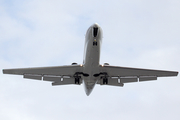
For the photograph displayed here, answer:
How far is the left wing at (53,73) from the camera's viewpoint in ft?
119

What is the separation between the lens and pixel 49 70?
3728 cm

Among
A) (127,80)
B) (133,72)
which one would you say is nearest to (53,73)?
(127,80)

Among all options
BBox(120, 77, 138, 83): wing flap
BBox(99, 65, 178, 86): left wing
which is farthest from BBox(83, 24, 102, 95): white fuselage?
BBox(120, 77, 138, 83): wing flap

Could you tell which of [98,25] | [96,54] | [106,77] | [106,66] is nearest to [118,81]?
[106,77]

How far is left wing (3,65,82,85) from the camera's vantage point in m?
36.2

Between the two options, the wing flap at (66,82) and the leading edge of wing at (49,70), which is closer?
the leading edge of wing at (49,70)

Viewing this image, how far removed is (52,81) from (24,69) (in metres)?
5.68

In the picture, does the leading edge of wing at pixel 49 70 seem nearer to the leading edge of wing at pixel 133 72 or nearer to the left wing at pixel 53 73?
the left wing at pixel 53 73

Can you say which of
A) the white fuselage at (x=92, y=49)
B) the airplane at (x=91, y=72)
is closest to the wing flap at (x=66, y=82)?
the airplane at (x=91, y=72)

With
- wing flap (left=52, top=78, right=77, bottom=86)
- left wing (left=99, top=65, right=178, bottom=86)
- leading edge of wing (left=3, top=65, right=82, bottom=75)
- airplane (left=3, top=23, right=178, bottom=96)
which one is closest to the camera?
airplane (left=3, top=23, right=178, bottom=96)

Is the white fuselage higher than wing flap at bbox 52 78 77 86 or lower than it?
higher

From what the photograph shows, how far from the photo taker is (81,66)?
116 ft

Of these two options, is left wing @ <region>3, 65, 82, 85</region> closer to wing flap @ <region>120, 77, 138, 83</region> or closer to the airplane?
the airplane

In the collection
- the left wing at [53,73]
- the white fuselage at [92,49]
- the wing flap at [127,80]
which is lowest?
the wing flap at [127,80]
